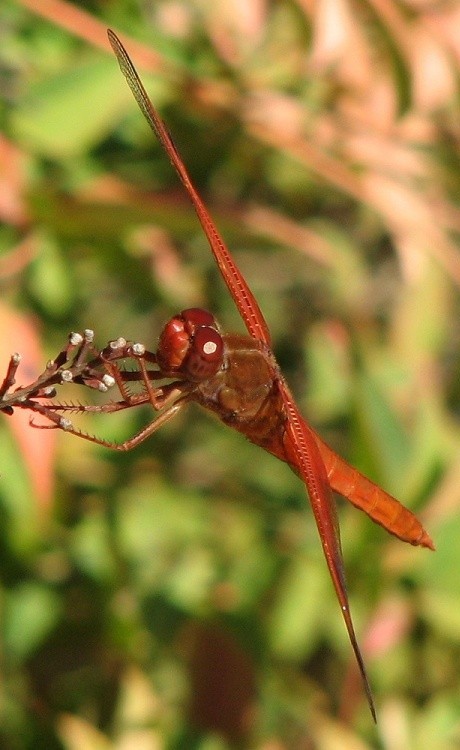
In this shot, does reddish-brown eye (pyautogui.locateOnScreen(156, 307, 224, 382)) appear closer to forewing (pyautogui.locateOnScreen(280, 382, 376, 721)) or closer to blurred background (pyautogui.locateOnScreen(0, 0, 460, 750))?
forewing (pyautogui.locateOnScreen(280, 382, 376, 721))

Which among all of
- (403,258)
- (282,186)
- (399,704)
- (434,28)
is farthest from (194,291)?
(399,704)

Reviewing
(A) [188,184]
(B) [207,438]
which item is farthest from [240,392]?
(B) [207,438]

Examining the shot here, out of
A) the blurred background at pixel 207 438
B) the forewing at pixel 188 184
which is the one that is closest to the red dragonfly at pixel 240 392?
the forewing at pixel 188 184

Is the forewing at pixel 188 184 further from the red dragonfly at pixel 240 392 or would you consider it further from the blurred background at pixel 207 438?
the blurred background at pixel 207 438

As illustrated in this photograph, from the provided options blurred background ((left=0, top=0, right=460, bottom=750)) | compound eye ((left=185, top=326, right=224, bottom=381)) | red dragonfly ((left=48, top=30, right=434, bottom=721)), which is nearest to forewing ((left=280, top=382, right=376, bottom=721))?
red dragonfly ((left=48, top=30, right=434, bottom=721))

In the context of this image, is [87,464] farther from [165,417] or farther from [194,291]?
[165,417]

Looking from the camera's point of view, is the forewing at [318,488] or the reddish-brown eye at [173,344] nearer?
the forewing at [318,488]

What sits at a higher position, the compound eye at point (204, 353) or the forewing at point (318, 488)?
the compound eye at point (204, 353)
